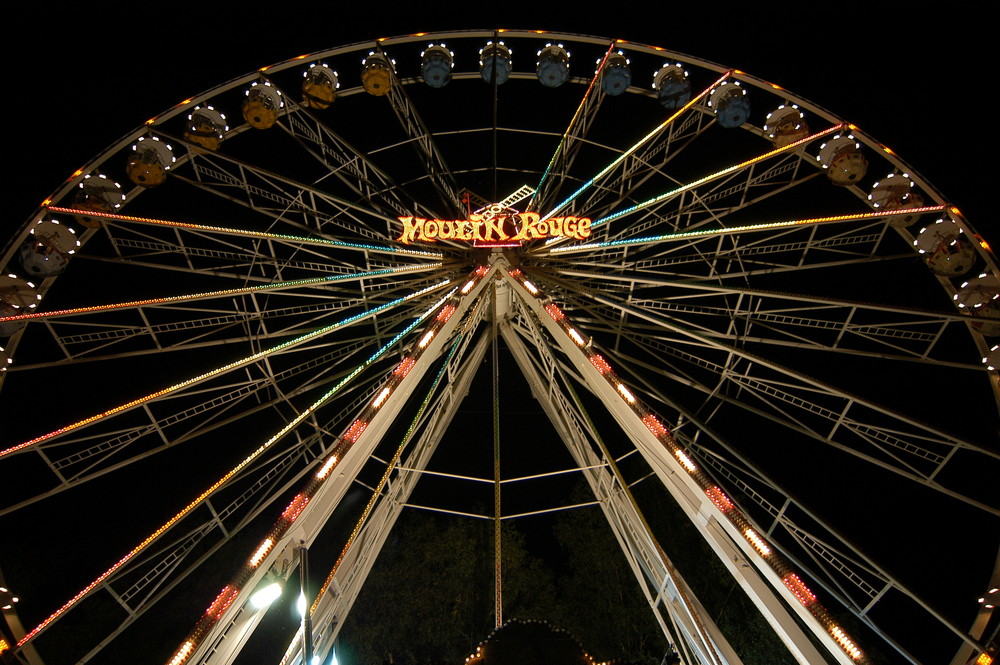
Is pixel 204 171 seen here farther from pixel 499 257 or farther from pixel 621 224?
pixel 621 224

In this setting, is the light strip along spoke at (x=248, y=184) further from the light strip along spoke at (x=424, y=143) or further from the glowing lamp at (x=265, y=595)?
the glowing lamp at (x=265, y=595)

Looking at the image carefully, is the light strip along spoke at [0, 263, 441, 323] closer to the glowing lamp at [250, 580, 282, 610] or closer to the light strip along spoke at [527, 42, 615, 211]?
the light strip along spoke at [527, 42, 615, 211]

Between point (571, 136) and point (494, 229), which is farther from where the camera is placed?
point (571, 136)

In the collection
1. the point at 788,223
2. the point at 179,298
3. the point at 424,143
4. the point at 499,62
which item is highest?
the point at 499,62

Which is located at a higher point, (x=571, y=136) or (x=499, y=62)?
(x=499, y=62)

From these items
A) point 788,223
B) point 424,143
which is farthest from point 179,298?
point 788,223

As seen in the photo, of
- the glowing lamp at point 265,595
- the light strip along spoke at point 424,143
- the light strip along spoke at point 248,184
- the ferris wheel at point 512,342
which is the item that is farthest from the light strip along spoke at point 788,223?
the glowing lamp at point 265,595

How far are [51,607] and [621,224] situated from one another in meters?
15.7

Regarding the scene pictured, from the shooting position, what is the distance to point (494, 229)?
9266 mm

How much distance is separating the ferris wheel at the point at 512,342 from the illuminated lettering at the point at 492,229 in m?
0.05

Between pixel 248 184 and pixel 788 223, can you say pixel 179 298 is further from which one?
pixel 788 223

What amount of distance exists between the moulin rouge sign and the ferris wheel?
0.05 meters

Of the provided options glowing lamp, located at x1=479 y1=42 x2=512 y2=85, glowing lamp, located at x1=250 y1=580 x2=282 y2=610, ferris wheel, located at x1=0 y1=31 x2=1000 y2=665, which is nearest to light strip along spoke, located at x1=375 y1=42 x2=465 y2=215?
ferris wheel, located at x1=0 y1=31 x2=1000 y2=665

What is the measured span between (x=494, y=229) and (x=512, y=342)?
8.30 ft
